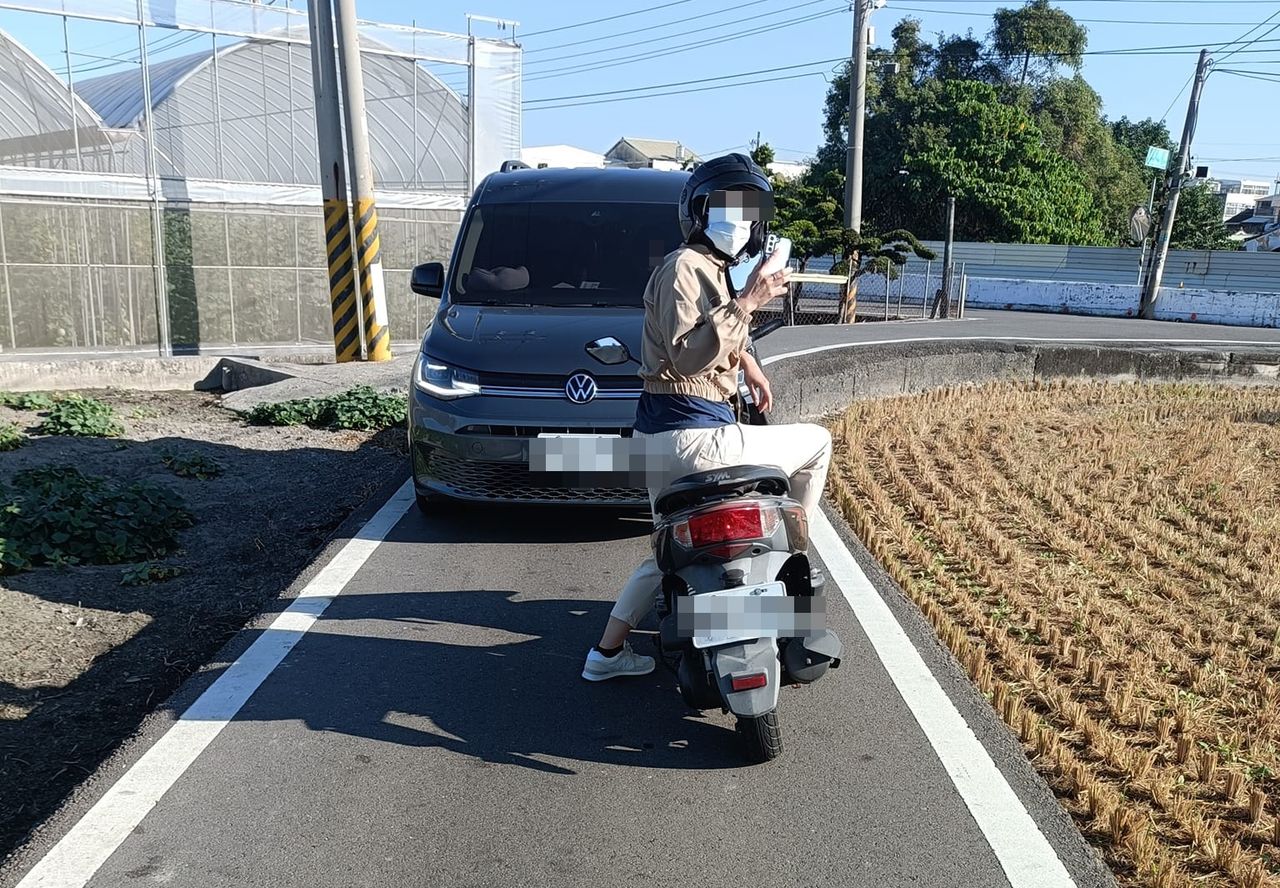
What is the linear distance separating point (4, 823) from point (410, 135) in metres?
20.2

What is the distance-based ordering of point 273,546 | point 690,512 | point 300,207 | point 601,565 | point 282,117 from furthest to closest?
point 282,117
point 300,207
point 273,546
point 601,565
point 690,512

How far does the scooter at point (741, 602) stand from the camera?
3449mm

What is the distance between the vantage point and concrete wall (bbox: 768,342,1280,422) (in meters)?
11.0

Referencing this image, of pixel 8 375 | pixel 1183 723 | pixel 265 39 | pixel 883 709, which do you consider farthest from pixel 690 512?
pixel 265 39

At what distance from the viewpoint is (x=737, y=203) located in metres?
3.58

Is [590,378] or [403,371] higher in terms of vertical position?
[590,378]

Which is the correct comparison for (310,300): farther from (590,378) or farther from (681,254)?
(681,254)

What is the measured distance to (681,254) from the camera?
355 cm

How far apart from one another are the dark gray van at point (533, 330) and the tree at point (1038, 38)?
174ft

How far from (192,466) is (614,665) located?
508 centimetres

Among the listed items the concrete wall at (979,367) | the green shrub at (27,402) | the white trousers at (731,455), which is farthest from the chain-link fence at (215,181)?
the white trousers at (731,455)

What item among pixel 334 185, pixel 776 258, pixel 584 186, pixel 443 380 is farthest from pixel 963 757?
pixel 334 185

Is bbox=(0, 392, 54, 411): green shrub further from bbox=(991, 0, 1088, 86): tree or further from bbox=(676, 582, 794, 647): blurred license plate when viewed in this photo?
bbox=(991, 0, 1088, 86): tree

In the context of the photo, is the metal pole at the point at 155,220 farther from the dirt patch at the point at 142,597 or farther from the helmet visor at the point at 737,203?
the helmet visor at the point at 737,203
